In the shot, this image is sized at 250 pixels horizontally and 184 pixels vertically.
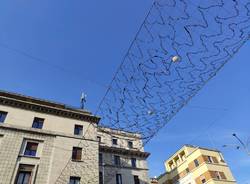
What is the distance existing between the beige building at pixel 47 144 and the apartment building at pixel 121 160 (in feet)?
0.57

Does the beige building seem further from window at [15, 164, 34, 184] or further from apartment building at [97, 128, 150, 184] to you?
apartment building at [97, 128, 150, 184]

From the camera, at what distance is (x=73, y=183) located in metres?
19.4

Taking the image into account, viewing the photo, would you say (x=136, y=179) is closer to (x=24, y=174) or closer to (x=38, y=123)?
(x=38, y=123)

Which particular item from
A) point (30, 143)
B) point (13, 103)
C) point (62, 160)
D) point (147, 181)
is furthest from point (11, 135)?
point (147, 181)

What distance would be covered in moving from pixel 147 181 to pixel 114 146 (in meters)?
6.34

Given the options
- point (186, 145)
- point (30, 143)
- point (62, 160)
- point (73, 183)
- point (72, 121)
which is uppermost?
point (186, 145)

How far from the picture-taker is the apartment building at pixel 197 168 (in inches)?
1252

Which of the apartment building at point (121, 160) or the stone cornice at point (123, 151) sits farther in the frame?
the stone cornice at point (123, 151)

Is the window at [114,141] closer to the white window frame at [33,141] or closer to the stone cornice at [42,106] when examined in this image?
the stone cornice at [42,106]

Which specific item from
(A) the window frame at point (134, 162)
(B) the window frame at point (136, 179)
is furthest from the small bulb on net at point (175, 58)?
(A) the window frame at point (134, 162)

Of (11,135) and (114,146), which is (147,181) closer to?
(114,146)

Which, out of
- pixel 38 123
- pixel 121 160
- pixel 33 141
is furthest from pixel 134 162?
pixel 33 141

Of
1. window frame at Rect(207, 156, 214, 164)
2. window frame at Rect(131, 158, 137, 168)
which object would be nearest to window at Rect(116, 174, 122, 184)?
window frame at Rect(131, 158, 137, 168)

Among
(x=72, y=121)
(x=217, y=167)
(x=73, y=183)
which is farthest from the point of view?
(x=217, y=167)
